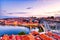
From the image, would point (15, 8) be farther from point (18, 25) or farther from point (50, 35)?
point (50, 35)

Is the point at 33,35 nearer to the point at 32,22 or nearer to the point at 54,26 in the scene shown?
the point at 32,22

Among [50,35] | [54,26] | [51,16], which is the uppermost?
[51,16]

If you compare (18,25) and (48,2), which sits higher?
(48,2)

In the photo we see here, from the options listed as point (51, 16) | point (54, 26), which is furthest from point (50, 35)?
point (51, 16)

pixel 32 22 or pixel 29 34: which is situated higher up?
pixel 32 22

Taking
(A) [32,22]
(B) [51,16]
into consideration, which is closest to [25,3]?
(A) [32,22]

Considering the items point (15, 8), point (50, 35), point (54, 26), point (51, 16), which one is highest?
point (15, 8)
